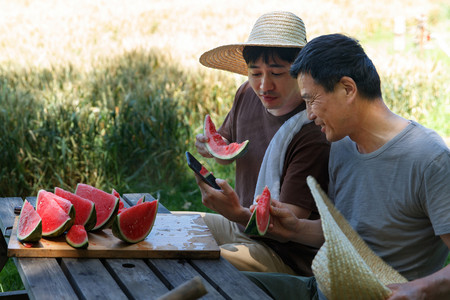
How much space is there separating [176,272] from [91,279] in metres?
0.35

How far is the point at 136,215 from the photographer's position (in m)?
2.71

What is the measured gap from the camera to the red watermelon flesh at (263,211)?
8.89ft

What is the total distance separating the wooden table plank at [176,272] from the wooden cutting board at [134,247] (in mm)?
42

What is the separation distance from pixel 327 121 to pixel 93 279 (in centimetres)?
126

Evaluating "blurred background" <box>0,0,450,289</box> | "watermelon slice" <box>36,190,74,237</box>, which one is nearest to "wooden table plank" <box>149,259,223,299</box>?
"watermelon slice" <box>36,190,74,237</box>

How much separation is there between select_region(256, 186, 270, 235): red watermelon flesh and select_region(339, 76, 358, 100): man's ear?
0.58m

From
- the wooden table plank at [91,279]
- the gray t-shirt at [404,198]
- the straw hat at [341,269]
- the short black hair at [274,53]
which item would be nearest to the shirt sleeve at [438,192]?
the gray t-shirt at [404,198]

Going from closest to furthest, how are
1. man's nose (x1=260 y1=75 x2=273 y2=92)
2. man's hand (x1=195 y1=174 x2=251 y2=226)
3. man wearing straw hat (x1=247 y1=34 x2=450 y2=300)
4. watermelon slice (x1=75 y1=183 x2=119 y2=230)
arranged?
man wearing straw hat (x1=247 y1=34 x2=450 y2=300)
watermelon slice (x1=75 y1=183 x2=119 y2=230)
man's hand (x1=195 y1=174 x2=251 y2=226)
man's nose (x1=260 y1=75 x2=273 y2=92)

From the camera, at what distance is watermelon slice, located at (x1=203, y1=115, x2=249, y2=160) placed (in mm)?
3383

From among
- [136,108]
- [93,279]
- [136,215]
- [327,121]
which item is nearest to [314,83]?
[327,121]

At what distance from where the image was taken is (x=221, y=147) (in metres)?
3.61

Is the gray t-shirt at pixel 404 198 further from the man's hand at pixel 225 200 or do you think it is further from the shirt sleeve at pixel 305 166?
the man's hand at pixel 225 200

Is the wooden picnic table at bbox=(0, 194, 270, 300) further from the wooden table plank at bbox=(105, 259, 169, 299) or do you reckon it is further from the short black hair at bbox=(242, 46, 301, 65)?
the short black hair at bbox=(242, 46, 301, 65)

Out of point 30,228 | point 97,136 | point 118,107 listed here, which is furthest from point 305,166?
point 118,107
